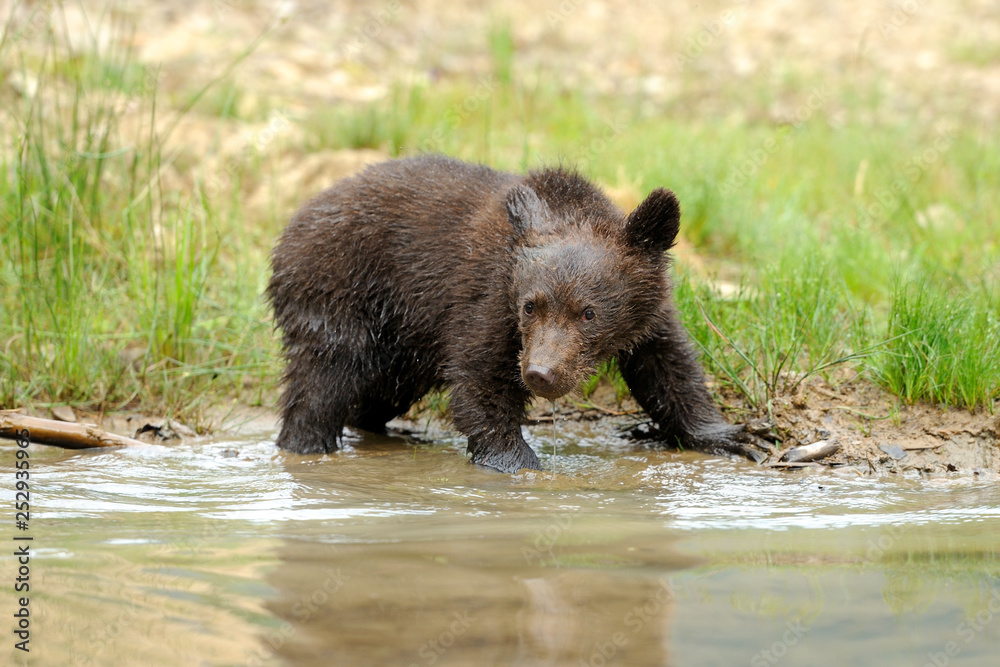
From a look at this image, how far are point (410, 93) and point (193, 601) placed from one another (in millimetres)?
Result: 8103

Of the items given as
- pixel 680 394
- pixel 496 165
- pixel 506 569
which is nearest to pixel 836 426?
pixel 680 394

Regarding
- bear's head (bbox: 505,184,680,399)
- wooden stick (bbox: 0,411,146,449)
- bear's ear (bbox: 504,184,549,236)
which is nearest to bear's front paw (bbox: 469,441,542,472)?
bear's head (bbox: 505,184,680,399)

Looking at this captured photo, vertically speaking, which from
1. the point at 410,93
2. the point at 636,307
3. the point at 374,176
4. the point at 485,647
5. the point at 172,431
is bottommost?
the point at 172,431

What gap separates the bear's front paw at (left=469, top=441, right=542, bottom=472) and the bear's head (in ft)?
1.63

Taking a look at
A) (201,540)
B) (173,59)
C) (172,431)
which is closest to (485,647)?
(201,540)

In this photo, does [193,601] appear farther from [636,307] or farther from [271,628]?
[636,307]

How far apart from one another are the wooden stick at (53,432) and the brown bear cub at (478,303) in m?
0.99

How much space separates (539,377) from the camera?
4598 millimetres

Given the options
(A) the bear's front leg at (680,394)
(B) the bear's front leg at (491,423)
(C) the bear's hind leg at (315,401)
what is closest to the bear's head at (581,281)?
(A) the bear's front leg at (680,394)

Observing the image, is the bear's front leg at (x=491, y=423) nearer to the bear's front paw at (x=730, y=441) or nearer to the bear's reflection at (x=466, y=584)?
the bear's reflection at (x=466, y=584)

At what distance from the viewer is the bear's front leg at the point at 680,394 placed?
5.38 meters

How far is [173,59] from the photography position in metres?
12.3

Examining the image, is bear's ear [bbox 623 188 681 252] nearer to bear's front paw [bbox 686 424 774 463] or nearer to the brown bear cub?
the brown bear cub

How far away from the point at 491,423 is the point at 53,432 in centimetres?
222
